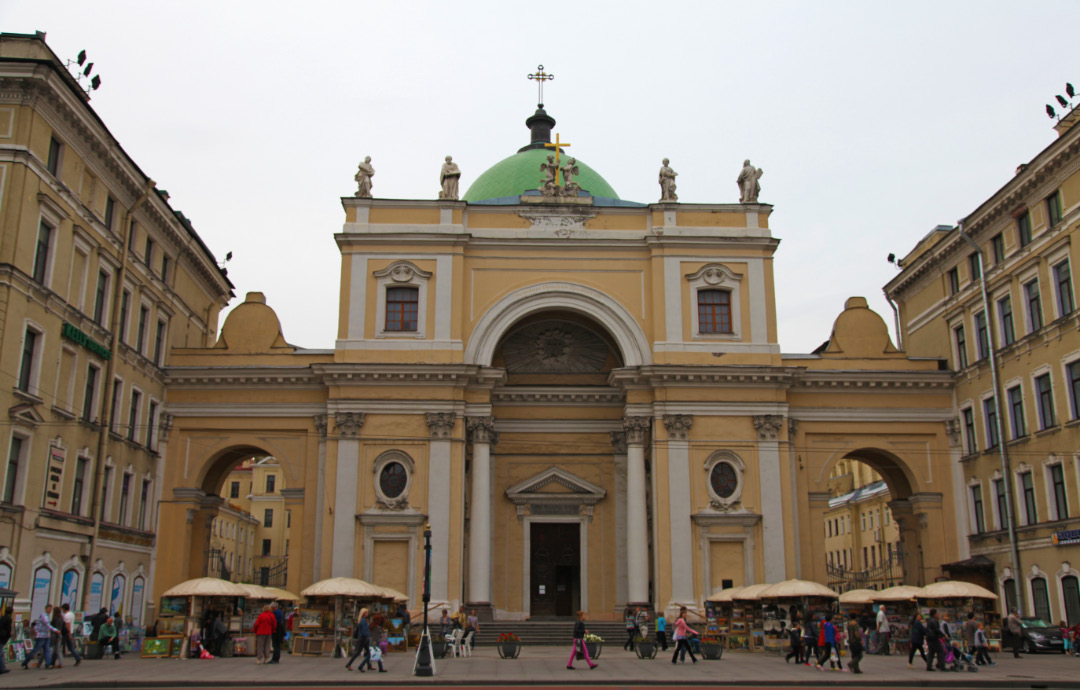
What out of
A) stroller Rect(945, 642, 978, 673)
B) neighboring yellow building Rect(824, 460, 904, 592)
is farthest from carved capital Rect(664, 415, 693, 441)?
neighboring yellow building Rect(824, 460, 904, 592)

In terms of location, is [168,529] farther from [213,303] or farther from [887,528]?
[887,528]

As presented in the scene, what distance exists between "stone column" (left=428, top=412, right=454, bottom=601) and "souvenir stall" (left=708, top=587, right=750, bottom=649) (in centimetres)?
796

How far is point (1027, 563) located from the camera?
33719 millimetres

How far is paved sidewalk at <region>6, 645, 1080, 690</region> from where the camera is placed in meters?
20.9

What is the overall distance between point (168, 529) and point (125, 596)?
356 centimetres

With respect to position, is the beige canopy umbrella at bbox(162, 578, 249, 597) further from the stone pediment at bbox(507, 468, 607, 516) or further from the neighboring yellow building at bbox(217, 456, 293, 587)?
the neighboring yellow building at bbox(217, 456, 293, 587)

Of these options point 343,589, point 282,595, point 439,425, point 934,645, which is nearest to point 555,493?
point 439,425

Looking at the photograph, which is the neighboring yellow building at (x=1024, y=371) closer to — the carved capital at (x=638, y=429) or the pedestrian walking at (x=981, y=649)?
the pedestrian walking at (x=981, y=649)

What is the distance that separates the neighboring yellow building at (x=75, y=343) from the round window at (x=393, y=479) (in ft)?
27.8

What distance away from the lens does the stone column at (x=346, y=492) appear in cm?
3544

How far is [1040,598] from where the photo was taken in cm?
3291

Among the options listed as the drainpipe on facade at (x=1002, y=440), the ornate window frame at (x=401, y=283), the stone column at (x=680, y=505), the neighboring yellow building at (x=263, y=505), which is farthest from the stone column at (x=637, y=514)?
the neighboring yellow building at (x=263, y=505)

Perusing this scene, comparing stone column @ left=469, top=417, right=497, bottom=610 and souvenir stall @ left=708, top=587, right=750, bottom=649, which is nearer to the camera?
souvenir stall @ left=708, top=587, right=750, bottom=649

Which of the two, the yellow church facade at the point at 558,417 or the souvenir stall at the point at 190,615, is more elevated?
the yellow church facade at the point at 558,417
